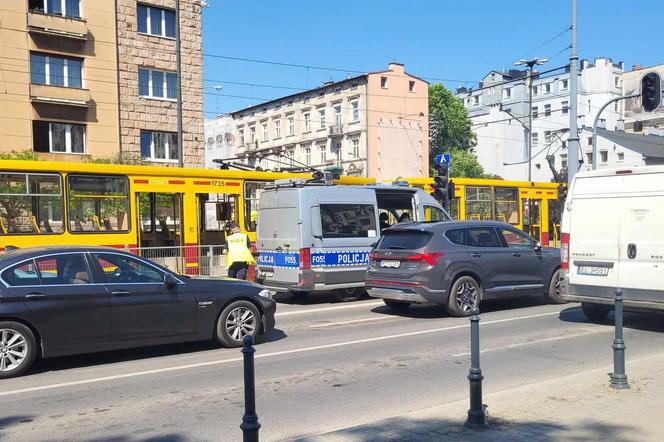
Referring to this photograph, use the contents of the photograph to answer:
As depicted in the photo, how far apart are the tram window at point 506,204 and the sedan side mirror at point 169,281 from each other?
1558 cm

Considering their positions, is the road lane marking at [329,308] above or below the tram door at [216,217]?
below

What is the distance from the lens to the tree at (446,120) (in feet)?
231

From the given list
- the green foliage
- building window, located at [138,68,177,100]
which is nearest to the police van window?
the green foliage

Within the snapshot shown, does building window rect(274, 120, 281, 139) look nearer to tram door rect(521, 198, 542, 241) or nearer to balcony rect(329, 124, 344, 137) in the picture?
balcony rect(329, 124, 344, 137)

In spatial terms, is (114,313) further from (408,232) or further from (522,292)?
(522,292)

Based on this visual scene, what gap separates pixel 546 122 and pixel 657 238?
7542 centimetres

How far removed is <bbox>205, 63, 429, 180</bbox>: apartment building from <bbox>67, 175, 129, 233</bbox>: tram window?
42260 mm

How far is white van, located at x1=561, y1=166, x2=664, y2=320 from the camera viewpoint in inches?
361

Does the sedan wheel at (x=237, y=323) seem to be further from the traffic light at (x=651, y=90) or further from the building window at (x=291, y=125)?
the building window at (x=291, y=125)

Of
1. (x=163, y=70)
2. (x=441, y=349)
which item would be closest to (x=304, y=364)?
(x=441, y=349)

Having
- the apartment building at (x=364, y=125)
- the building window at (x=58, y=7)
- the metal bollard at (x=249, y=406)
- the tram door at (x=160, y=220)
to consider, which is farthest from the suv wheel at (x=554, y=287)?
the apartment building at (x=364, y=125)

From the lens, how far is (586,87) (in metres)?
80.2

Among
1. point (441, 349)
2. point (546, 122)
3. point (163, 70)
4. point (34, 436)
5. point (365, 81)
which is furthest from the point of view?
point (546, 122)

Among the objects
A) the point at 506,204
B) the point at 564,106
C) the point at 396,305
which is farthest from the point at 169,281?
the point at 564,106
